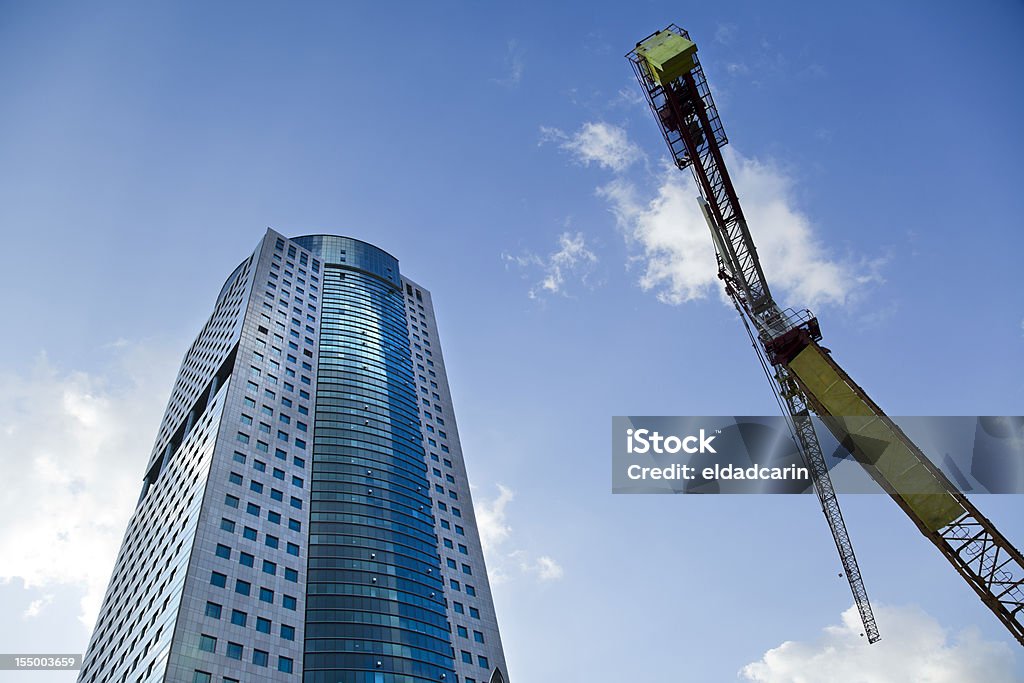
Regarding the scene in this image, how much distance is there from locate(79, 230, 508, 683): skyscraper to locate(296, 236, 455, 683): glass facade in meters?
0.18

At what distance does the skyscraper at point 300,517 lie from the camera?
54.9m

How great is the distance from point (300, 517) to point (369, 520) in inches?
285

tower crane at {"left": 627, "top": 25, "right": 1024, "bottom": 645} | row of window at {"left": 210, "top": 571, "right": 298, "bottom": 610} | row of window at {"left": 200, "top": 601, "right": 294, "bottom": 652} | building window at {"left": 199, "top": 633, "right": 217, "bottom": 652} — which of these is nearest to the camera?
tower crane at {"left": 627, "top": 25, "right": 1024, "bottom": 645}

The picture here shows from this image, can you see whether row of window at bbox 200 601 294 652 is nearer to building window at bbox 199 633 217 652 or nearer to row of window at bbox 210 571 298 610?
building window at bbox 199 633 217 652

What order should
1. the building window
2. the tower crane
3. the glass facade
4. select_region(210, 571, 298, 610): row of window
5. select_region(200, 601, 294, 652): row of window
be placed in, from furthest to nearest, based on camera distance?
1. the glass facade
2. select_region(210, 571, 298, 610): row of window
3. select_region(200, 601, 294, 652): row of window
4. the building window
5. the tower crane

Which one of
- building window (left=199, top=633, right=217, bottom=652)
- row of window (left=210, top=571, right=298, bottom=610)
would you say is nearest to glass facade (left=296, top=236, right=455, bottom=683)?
row of window (left=210, top=571, right=298, bottom=610)

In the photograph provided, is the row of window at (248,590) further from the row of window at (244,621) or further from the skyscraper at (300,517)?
the row of window at (244,621)

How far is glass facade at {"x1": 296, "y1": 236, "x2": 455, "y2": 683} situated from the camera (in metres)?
59.0

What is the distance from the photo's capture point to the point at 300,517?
66125 mm

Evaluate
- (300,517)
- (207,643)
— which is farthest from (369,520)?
(207,643)

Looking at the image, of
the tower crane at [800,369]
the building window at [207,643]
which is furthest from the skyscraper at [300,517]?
the tower crane at [800,369]

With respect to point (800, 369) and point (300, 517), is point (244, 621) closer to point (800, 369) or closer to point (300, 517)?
point (300, 517)

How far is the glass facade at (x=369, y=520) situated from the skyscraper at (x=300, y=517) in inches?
6.9

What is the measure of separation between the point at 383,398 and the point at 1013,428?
69748 mm
